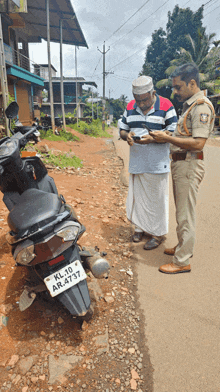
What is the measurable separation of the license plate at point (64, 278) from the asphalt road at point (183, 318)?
728 mm

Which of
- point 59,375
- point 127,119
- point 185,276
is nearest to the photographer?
point 59,375

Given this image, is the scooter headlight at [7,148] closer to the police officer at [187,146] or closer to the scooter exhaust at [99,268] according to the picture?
the scooter exhaust at [99,268]

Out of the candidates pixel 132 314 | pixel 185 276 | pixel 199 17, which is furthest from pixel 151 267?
pixel 199 17

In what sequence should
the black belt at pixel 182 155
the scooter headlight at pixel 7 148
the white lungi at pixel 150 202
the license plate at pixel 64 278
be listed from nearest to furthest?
the license plate at pixel 64 278
the scooter headlight at pixel 7 148
the black belt at pixel 182 155
the white lungi at pixel 150 202

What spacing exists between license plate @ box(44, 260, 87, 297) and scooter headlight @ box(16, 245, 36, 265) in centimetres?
18

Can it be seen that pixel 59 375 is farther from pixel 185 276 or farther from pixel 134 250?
pixel 134 250

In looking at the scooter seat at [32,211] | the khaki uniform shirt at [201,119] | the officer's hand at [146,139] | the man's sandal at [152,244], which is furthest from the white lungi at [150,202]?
the scooter seat at [32,211]

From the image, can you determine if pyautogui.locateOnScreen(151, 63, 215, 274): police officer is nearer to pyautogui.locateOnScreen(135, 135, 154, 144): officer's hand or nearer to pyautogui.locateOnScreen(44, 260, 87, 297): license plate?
pyautogui.locateOnScreen(135, 135, 154, 144): officer's hand

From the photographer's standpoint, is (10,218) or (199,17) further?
(199,17)

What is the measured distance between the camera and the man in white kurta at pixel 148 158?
2.89 metres

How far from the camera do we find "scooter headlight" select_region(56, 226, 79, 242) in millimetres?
1692

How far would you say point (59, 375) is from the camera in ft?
5.29

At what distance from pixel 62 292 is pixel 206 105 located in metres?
1.97

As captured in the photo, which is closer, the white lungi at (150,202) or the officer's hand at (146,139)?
the officer's hand at (146,139)
